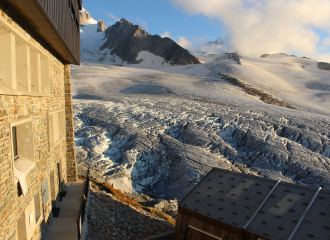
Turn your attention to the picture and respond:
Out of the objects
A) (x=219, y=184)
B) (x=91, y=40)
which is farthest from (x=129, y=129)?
(x=91, y=40)

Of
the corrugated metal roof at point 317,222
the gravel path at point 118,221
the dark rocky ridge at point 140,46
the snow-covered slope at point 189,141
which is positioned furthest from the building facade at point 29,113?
the dark rocky ridge at point 140,46

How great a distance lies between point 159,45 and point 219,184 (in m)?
89.6

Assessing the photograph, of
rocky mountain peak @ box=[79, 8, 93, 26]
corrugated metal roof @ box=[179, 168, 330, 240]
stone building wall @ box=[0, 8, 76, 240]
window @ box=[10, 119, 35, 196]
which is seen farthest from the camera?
rocky mountain peak @ box=[79, 8, 93, 26]

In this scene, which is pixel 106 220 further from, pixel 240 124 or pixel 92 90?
pixel 92 90

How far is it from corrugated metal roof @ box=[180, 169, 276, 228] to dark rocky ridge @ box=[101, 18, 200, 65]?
75.0 metres

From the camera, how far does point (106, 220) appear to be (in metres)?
9.01

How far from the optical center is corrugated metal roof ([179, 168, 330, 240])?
5.50 m

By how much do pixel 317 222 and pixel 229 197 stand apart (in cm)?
234

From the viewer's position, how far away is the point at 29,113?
5816 mm

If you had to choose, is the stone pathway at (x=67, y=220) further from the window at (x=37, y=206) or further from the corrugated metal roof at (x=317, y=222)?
the corrugated metal roof at (x=317, y=222)

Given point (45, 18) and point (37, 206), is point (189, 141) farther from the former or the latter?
point (45, 18)

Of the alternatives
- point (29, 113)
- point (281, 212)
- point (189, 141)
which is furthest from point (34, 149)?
point (189, 141)

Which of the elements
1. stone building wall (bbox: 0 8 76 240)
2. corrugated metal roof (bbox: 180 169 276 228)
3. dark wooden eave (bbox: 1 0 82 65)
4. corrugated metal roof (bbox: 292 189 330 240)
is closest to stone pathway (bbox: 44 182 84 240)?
stone building wall (bbox: 0 8 76 240)

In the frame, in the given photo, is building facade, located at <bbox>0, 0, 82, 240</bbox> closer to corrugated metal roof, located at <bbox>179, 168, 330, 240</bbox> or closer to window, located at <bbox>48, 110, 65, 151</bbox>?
window, located at <bbox>48, 110, 65, 151</bbox>
